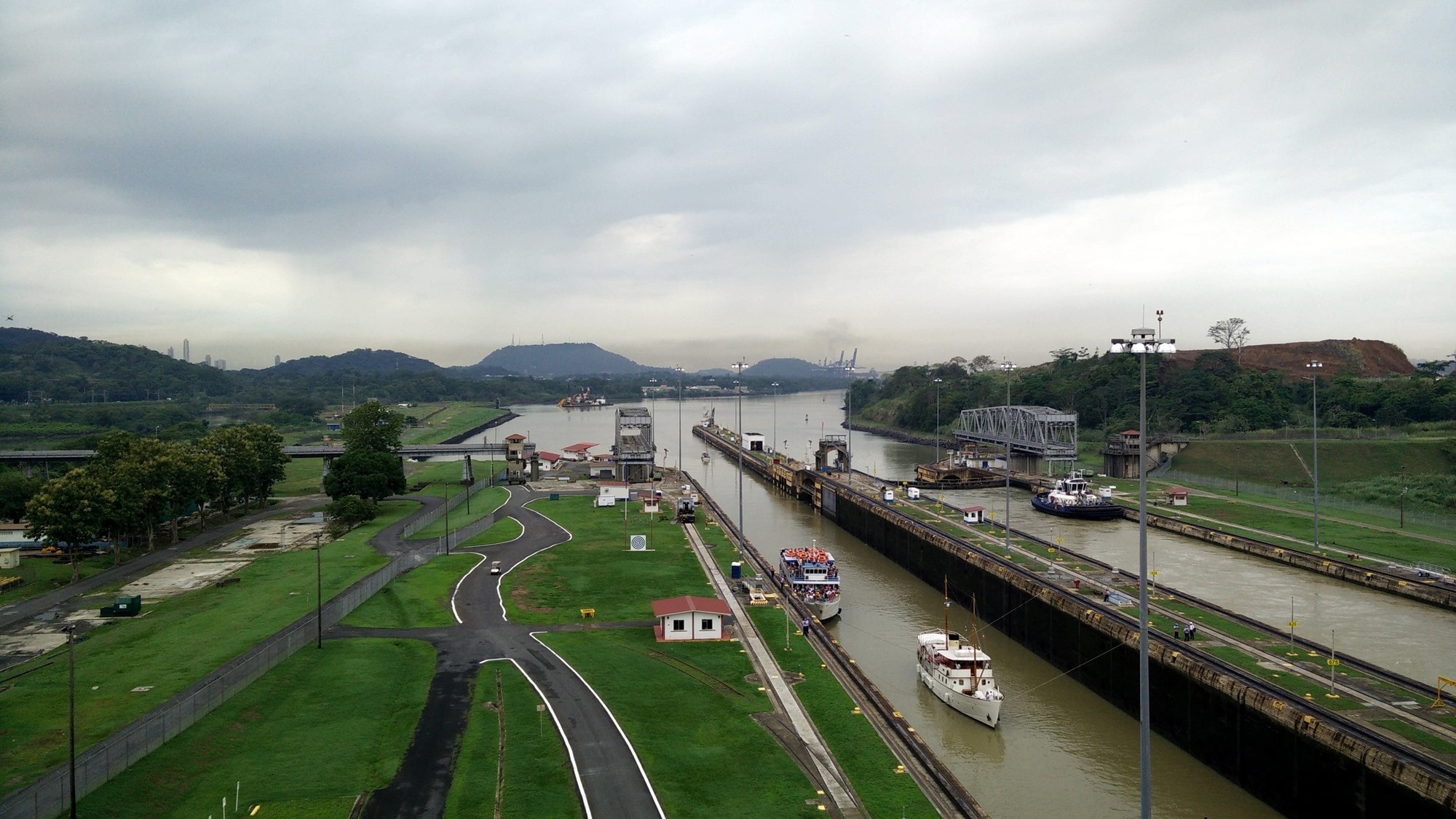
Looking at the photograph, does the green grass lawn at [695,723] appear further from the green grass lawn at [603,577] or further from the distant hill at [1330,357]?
the distant hill at [1330,357]

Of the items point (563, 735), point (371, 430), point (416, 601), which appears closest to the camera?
point (563, 735)

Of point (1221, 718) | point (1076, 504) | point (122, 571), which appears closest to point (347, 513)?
point (122, 571)

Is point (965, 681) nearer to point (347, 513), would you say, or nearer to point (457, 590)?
point (457, 590)

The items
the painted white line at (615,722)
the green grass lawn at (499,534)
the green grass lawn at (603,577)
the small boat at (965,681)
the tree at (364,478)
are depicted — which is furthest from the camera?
the tree at (364,478)

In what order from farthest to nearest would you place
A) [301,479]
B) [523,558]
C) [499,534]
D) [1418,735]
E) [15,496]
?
[301,479] < [15,496] < [499,534] < [523,558] < [1418,735]

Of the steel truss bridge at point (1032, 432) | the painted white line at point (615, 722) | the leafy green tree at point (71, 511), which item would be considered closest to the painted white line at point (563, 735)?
the painted white line at point (615, 722)

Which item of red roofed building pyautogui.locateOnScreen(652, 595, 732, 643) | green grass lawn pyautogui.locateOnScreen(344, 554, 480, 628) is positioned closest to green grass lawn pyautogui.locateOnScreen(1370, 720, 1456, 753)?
red roofed building pyautogui.locateOnScreen(652, 595, 732, 643)
